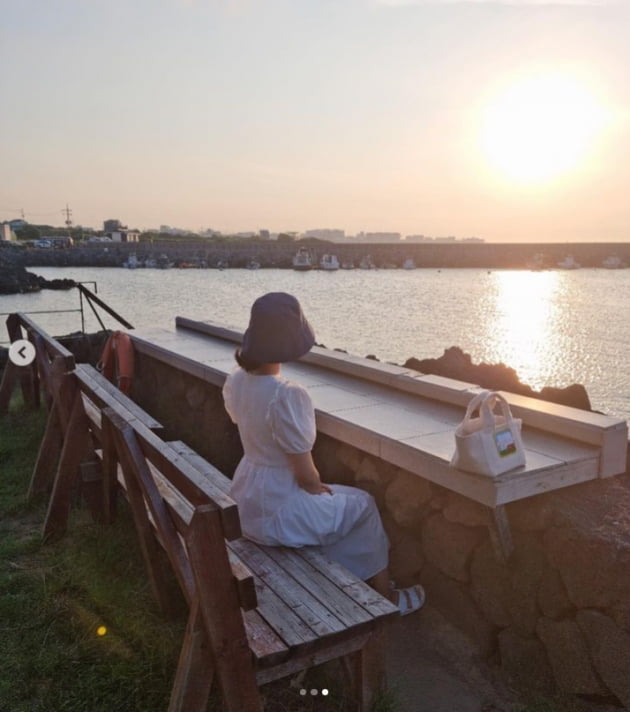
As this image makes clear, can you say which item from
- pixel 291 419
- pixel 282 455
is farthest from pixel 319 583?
pixel 291 419

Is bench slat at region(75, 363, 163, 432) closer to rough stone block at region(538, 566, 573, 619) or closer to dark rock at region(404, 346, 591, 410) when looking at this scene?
rough stone block at region(538, 566, 573, 619)

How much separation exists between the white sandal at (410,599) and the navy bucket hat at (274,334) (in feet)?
5.61

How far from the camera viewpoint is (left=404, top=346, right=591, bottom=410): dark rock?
745 cm

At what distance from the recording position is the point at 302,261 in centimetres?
10975

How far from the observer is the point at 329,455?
4930 millimetres

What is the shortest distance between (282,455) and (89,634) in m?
1.61

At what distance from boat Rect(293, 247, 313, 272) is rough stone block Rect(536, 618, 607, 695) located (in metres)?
106

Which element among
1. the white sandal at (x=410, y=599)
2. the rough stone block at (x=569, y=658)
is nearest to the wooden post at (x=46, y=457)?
the white sandal at (x=410, y=599)

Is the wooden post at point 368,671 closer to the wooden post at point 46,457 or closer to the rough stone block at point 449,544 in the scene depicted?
the rough stone block at point 449,544

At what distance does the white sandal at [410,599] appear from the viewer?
3990mm

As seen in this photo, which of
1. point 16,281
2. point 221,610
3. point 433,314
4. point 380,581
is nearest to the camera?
point 221,610

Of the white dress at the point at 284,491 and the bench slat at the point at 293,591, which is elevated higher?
the white dress at the point at 284,491

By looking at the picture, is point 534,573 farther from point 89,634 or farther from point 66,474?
point 66,474

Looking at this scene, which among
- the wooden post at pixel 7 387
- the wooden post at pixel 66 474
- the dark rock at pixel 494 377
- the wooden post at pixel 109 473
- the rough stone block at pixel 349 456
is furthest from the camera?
the wooden post at pixel 7 387
